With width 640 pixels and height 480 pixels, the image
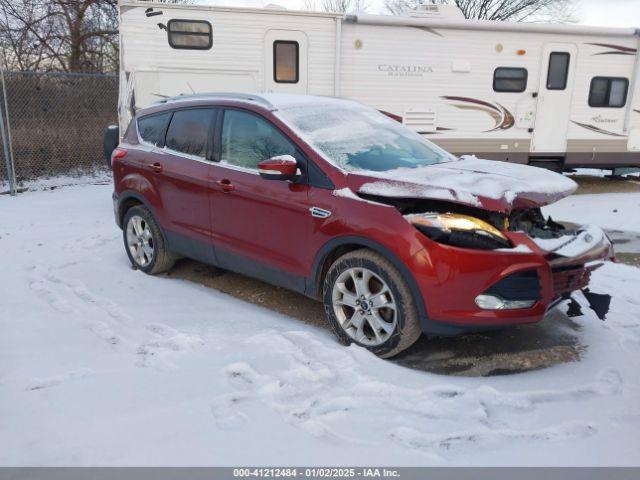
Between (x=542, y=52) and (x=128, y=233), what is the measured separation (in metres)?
7.61

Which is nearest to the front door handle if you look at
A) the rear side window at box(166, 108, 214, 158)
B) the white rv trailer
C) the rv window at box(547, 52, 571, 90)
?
the rear side window at box(166, 108, 214, 158)

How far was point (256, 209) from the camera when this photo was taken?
4117 mm

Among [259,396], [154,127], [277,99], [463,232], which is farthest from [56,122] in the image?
[463,232]

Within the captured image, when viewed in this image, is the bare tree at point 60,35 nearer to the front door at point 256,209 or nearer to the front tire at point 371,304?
the front door at point 256,209

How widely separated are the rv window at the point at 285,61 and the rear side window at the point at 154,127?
3.74 m

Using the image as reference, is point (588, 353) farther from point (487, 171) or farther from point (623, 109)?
point (623, 109)

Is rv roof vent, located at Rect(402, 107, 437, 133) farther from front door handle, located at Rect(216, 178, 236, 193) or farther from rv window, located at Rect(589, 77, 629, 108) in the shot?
front door handle, located at Rect(216, 178, 236, 193)

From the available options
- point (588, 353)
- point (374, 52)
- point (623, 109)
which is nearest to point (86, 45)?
point (374, 52)

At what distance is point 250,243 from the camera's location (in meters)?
4.23

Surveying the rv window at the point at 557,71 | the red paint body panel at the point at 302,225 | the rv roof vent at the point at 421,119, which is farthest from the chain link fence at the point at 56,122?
the rv window at the point at 557,71

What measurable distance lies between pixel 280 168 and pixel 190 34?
17.8 feet

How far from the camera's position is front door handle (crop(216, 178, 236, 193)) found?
14.0ft

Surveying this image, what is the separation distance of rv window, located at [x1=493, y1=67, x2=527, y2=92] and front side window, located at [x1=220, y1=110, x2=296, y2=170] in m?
6.37

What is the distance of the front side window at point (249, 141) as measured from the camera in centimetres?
406
